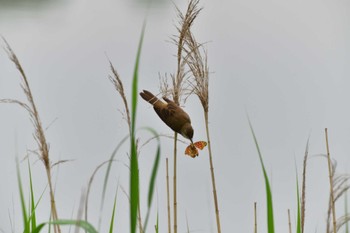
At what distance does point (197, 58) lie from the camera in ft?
6.05

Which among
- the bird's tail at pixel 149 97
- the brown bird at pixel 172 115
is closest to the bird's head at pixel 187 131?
the brown bird at pixel 172 115

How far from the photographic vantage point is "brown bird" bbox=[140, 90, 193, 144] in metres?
1.90

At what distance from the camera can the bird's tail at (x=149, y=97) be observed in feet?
6.49

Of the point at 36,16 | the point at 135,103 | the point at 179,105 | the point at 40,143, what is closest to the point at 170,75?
the point at 179,105

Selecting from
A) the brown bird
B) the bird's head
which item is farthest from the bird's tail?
the bird's head

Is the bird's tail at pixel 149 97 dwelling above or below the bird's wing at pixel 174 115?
above

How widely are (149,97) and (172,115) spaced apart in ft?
0.38

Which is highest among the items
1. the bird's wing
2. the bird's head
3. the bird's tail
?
the bird's tail

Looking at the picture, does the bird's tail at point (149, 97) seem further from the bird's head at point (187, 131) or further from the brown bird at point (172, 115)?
the bird's head at point (187, 131)

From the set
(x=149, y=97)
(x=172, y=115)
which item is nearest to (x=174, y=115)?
(x=172, y=115)

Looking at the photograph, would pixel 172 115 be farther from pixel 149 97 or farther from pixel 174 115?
pixel 149 97

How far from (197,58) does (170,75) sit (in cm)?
9

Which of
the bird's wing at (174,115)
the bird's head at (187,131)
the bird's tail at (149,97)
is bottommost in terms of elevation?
the bird's head at (187,131)

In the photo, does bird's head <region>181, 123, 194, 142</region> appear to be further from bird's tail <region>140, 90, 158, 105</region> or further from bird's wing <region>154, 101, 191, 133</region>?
bird's tail <region>140, 90, 158, 105</region>
